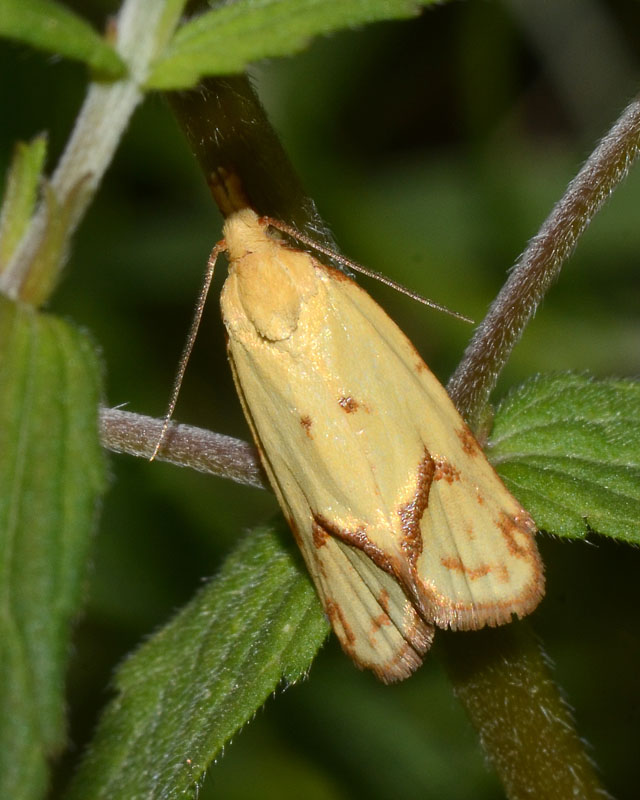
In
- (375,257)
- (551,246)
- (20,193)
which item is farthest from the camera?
(375,257)

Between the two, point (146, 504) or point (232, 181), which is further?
point (146, 504)

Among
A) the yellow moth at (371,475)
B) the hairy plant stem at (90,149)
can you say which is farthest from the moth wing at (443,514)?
the hairy plant stem at (90,149)

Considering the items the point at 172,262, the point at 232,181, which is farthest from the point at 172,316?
the point at 232,181

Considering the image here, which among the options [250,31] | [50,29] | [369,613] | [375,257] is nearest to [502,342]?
[369,613]

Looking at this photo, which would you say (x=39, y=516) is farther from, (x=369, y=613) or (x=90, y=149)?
(x=369, y=613)

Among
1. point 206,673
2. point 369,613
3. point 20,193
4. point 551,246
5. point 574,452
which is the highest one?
point 551,246

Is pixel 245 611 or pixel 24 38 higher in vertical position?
pixel 24 38

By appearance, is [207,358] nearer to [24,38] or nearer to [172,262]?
[172,262]
